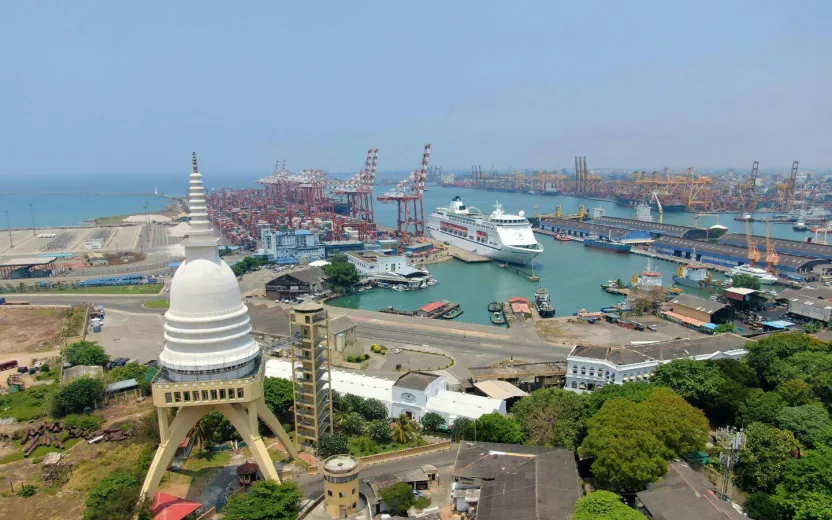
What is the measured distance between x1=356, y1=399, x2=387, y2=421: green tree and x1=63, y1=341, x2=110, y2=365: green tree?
15948 mm

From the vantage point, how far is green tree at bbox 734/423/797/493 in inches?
712

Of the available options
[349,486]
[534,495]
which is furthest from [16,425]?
[534,495]

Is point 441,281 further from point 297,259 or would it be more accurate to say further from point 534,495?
point 534,495

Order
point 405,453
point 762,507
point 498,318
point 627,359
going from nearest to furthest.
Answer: point 762,507
point 405,453
point 627,359
point 498,318

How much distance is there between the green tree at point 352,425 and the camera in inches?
890

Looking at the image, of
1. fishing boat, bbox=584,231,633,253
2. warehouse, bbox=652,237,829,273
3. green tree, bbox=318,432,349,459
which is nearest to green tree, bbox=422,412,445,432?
green tree, bbox=318,432,349,459

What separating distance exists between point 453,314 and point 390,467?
2485cm

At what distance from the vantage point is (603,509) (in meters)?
14.9

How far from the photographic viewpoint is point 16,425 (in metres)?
24.1

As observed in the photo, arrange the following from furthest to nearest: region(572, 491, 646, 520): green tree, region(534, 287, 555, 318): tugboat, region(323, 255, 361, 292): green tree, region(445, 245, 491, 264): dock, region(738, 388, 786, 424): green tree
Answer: region(445, 245, 491, 264): dock < region(323, 255, 361, 292): green tree < region(534, 287, 555, 318): tugboat < region(738, 388, 786, 424): green tree < region(572, 491, 646, 520): green tree

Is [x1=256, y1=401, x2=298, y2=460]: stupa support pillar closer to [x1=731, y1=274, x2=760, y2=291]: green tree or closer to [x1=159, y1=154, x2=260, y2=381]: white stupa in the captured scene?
[x1=159, y1=154, x2=260, y2=381]: white stupa

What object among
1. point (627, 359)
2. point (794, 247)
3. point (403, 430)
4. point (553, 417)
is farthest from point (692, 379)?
point (794, 247)

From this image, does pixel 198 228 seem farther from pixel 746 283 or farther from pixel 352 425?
pixel 746 283

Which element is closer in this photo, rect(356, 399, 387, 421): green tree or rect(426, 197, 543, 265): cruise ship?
rect(356, 399, 387, 421): green tree
